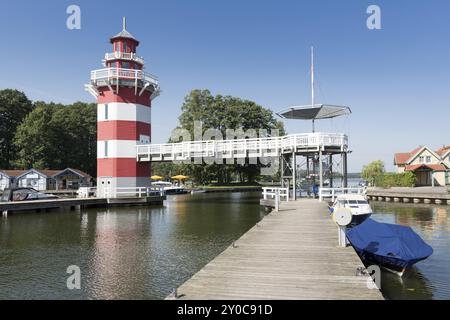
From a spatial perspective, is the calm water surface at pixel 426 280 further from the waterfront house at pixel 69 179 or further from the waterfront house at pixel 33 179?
the waterfront house at pixel 69 179

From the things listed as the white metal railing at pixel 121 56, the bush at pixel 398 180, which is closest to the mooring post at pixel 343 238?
the white metal railing at pixel 121 56

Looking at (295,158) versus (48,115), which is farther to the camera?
(48,115)

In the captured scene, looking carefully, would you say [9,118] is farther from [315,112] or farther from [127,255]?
[127,255]

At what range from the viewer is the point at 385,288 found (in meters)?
11.1

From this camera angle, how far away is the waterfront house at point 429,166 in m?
61.2

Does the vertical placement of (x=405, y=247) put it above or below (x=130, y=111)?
below

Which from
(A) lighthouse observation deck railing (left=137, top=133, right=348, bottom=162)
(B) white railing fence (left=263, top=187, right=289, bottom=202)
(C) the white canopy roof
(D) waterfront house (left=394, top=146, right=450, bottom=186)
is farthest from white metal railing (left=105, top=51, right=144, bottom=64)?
(D) waterfront house (left=394, top=146, right=450, bottom=186)

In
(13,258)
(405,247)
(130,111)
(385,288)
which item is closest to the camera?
(385,288)

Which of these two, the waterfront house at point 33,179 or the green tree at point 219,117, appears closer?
the waterfront house at point 33,179

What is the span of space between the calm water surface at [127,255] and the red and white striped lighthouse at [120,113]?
12841 mm
